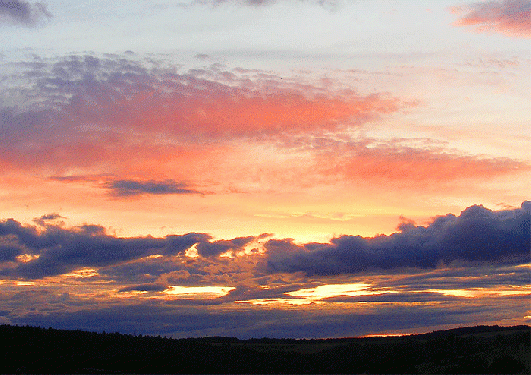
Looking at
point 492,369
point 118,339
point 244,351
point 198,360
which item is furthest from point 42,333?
point 492,369

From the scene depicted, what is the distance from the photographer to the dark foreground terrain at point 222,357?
223 ft

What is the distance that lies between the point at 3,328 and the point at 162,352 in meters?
29.1

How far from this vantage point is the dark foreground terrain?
68.0 meters

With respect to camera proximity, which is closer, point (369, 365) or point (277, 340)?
point (369, 365)

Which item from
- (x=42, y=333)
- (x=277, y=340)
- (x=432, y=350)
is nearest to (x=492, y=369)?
(x=432, y=350)

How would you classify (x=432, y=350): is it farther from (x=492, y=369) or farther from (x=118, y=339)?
(x=118, y=339)

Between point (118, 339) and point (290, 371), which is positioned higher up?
point (118, 339)

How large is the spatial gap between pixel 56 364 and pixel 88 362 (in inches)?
179

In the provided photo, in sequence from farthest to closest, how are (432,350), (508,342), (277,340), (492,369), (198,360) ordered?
1. (277,340)
2. (198,360)
3. (432,350)
4. (508,342)
5. (492,369)

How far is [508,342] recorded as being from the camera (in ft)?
238

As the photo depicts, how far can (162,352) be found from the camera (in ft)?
301

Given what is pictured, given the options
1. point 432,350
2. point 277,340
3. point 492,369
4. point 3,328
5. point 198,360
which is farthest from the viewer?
point 277,340

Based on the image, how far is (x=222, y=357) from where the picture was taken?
98062mm

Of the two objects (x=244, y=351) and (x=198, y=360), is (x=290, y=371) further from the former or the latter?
(x=244, y=351)
